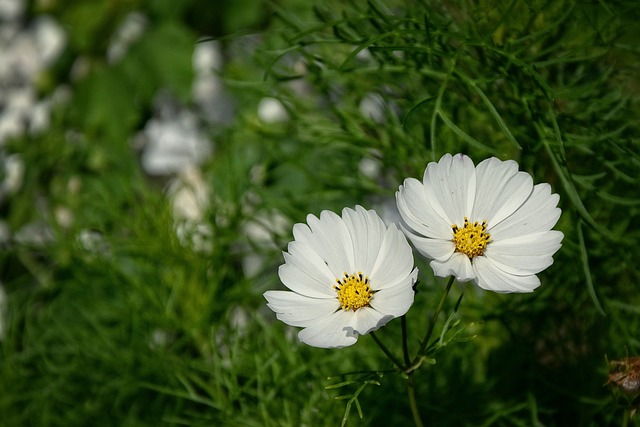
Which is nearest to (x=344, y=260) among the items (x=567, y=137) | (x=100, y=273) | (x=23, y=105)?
(x=567, y=137)

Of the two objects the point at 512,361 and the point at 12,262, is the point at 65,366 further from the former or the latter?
the point at 512,361

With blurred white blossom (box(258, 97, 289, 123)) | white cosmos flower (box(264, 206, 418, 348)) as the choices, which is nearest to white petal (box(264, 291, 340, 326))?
white cosmos flower (box(264, 206, 418, 348))

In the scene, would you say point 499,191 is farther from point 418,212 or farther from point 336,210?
point 336,210

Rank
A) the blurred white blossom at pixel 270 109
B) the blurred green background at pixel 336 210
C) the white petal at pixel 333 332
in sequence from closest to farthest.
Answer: the white petal at pixel 333 332
the blurred green background at pixel 336 210
the blurred white blossom at pixel 270 109

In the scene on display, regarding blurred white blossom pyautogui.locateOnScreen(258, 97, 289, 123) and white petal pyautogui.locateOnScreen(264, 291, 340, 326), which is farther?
blurred white blossom pyautogui.locateOnScreen(258, 97, 289, 123)

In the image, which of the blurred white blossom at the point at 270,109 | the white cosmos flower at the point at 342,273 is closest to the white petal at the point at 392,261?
the white cosmos flower at the point at 342,273

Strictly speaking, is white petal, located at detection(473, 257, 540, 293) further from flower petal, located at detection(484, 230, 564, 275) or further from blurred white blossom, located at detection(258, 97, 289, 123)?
blurred white blossom, located at detection(258, 97, 289, 123)

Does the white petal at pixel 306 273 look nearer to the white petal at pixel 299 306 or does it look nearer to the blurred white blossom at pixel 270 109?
the white petal at pixel 299 306
